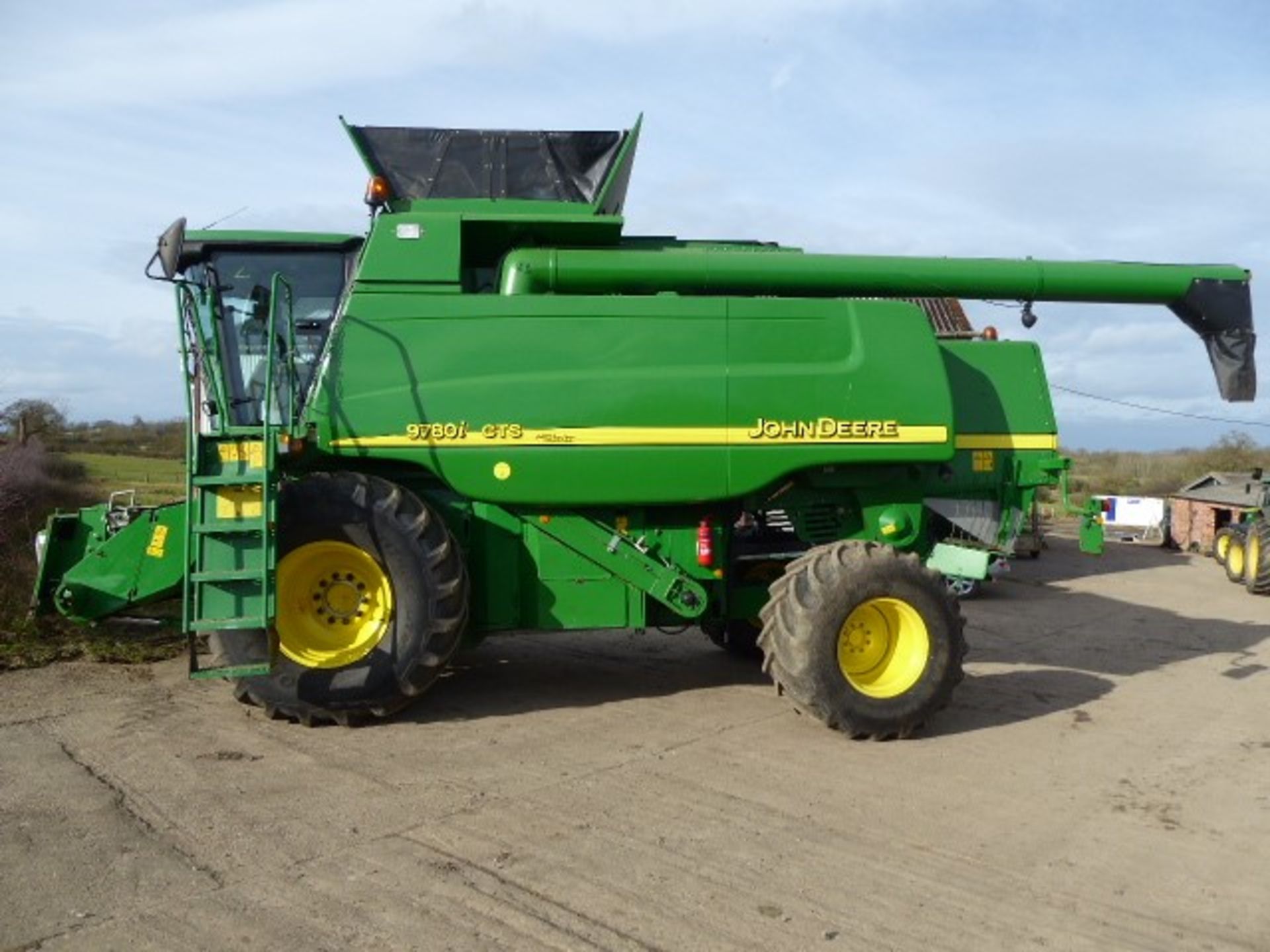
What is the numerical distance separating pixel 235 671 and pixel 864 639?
347cm

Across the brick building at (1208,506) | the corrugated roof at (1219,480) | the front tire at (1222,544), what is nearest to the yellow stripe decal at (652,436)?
the front tire at (1222,544)

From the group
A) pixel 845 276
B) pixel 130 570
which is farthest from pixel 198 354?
pixel 845 276

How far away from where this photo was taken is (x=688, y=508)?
21.7 ft

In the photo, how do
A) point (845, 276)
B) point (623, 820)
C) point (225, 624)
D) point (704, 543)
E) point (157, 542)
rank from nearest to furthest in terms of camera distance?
point (623, 820) < point (225, 624) < point (157, 542) < point (704, 543) < point (845, 276)

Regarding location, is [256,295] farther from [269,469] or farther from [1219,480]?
[1219,480]

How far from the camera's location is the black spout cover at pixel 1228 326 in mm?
7684

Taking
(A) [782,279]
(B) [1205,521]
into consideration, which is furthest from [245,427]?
(B) [1205,521]

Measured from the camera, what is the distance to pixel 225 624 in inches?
220

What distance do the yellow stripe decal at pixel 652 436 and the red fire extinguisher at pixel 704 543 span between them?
58 cm

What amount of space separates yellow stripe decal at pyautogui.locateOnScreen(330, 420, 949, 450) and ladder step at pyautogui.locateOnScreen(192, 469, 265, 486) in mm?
490

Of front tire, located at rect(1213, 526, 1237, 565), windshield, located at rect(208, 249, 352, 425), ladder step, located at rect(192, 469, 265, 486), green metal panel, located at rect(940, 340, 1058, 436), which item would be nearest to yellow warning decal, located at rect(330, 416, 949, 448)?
ladder step, located at rect(192, 469, 265, 486)

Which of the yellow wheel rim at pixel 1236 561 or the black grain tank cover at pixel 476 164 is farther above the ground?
the black grain tank cover at pixel 476 164

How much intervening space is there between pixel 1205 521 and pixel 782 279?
16.5m

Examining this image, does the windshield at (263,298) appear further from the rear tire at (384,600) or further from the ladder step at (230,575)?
the ladder step at (230,575)
